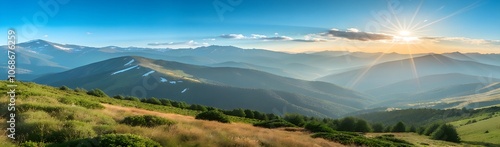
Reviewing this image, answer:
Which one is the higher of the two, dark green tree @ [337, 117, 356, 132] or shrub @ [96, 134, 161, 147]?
shrub @ [96, 134, 161, 147]

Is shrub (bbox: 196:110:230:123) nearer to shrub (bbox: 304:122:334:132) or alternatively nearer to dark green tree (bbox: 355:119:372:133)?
shrub (bbox: 304:122:334:132)

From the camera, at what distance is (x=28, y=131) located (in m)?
14.4

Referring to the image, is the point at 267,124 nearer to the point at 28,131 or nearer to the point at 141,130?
the point at 141,130

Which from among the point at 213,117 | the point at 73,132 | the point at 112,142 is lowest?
the point at 213,117

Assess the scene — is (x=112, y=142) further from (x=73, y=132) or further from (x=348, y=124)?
(x=348, y=124)

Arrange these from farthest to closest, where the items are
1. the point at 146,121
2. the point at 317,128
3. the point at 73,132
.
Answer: the point at 317,128, the point at 146,121, the point at 73,132

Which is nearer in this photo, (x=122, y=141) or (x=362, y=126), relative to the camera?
(x=122, y=141)

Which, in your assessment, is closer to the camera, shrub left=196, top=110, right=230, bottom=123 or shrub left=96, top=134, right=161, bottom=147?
shrub left=96, top=134, right=161, bottom=147

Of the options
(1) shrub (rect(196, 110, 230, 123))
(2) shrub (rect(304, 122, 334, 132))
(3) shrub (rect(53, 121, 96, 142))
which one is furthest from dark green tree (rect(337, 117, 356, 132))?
(3) shrub (rect(53, 121, 96, 142))

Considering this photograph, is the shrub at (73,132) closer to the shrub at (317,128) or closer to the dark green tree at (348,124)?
the shrub at (317,128)

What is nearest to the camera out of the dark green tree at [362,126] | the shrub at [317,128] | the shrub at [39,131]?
the shrub at [39,131]

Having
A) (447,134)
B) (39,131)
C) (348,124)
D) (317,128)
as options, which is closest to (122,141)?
(39,131)

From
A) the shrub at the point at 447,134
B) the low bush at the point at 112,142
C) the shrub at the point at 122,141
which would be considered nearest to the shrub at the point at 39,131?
the low bush at the point at 112,142

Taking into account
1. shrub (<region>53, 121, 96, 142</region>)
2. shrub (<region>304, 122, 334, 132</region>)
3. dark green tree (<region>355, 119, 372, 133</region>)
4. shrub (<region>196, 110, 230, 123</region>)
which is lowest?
dark green tree (<region>355, 119, 372, 133</region>)
